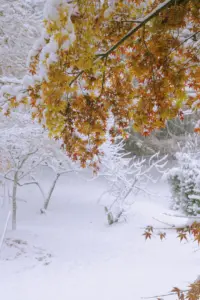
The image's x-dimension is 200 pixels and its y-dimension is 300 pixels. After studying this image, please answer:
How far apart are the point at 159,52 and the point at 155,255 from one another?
211 inches

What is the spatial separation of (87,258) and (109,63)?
5283mm

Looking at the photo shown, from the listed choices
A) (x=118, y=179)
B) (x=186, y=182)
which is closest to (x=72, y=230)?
(x=118, y=179)

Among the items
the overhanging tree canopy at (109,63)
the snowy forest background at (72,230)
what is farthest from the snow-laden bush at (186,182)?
the overhanging tree canopy at (109,63)

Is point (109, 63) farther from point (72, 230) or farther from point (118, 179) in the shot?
point (118, 179)

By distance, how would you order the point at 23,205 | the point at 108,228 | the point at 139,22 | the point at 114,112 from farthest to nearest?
the point at 23,205 → the point at 108,228 → the point at 114,112 → the point at 139,22

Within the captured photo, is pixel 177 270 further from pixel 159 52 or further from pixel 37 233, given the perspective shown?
pixel 159 52

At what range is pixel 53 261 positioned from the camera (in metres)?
6.16

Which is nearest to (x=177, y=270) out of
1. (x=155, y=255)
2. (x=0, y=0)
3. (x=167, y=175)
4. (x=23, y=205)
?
(x=155, y=255)

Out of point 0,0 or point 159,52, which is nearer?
point 159,52

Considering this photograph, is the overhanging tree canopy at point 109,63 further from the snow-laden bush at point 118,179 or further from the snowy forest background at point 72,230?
the snow-laden bush at point 118,179

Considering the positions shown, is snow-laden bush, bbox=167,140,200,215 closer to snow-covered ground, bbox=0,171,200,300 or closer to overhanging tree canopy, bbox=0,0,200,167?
snow-covered ground, bbox=0,171,200,300

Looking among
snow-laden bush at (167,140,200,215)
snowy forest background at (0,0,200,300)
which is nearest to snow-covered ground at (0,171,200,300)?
snowy forest background at (0,0,200,300)

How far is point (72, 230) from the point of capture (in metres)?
8.54

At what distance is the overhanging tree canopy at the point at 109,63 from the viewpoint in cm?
159
